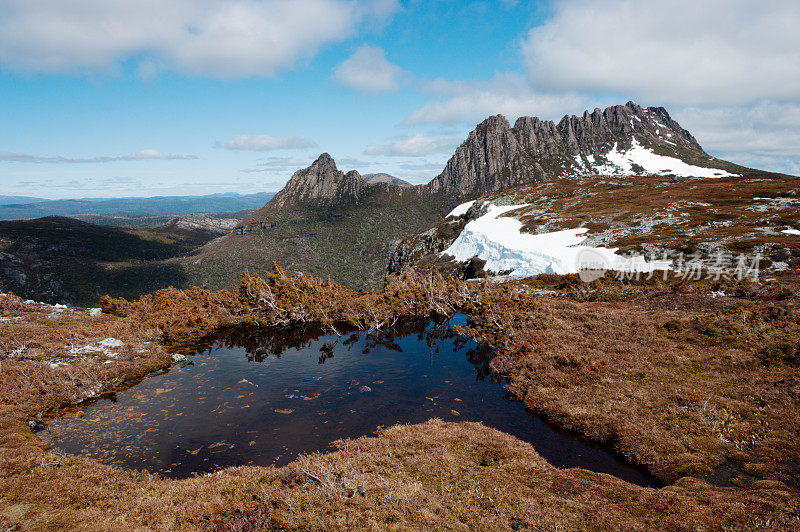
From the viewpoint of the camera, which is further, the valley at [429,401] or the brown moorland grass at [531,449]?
the valley at [429,401]

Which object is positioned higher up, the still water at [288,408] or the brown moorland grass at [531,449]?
the brown moorland grass at [531,449]

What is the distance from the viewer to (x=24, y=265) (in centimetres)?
17100

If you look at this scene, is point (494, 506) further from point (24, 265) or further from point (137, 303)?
point (24, 265)

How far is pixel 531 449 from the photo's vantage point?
16562 millimetres

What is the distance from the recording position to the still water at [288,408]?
17.6 m

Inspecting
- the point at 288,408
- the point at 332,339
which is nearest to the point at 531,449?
the point at 288,408

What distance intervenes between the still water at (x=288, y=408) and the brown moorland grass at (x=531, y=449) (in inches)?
61.5

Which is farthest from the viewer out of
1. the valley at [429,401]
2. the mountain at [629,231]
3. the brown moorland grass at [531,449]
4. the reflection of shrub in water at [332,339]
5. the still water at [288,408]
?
the mountain at [629,231]

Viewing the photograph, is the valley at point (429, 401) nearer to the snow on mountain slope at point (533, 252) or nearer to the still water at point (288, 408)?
the still water at point (288, 408)

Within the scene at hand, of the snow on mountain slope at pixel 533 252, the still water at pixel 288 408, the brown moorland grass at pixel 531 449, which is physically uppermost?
the snow on mountain slope at pixel 533 252

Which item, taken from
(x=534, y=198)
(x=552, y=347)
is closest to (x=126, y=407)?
(x=552, y=347)

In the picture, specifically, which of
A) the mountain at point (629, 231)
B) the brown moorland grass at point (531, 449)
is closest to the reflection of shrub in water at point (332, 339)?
the brown moorland grass at point (531, 449)

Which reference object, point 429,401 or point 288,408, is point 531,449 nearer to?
point 429,401

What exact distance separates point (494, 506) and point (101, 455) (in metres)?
19.9
